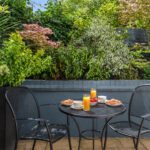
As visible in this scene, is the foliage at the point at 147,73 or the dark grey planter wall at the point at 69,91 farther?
the foliage at the point at 147,73

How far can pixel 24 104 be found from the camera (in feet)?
12.2

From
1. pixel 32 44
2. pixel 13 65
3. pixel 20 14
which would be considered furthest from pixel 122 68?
pixel 20 14

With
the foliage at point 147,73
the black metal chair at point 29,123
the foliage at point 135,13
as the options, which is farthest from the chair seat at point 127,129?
the foliage at point 135,13

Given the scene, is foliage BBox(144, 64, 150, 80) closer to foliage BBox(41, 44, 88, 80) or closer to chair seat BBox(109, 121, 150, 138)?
foliage BBox(41, 44, 88, 80)

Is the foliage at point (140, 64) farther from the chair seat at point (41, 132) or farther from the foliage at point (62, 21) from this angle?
the chair seat at point (41, 132)

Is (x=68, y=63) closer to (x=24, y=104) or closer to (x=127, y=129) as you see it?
(x=24, y=104)

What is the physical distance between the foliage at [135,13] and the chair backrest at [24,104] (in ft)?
10.2

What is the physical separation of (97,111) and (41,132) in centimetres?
63

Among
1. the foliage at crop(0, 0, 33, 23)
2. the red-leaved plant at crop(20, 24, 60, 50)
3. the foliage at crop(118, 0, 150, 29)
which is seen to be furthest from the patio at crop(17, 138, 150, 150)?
the foliage at crop(118, 0, 150, 29)

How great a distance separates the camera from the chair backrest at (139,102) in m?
3.59

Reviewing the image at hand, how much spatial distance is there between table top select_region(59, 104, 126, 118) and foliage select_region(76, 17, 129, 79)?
47.4 inches

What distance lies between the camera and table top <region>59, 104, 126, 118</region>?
9.56 feet

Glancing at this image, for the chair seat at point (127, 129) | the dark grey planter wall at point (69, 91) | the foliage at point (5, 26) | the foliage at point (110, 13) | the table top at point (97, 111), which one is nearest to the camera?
the table top at point (97, 111)

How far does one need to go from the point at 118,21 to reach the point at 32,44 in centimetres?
236
